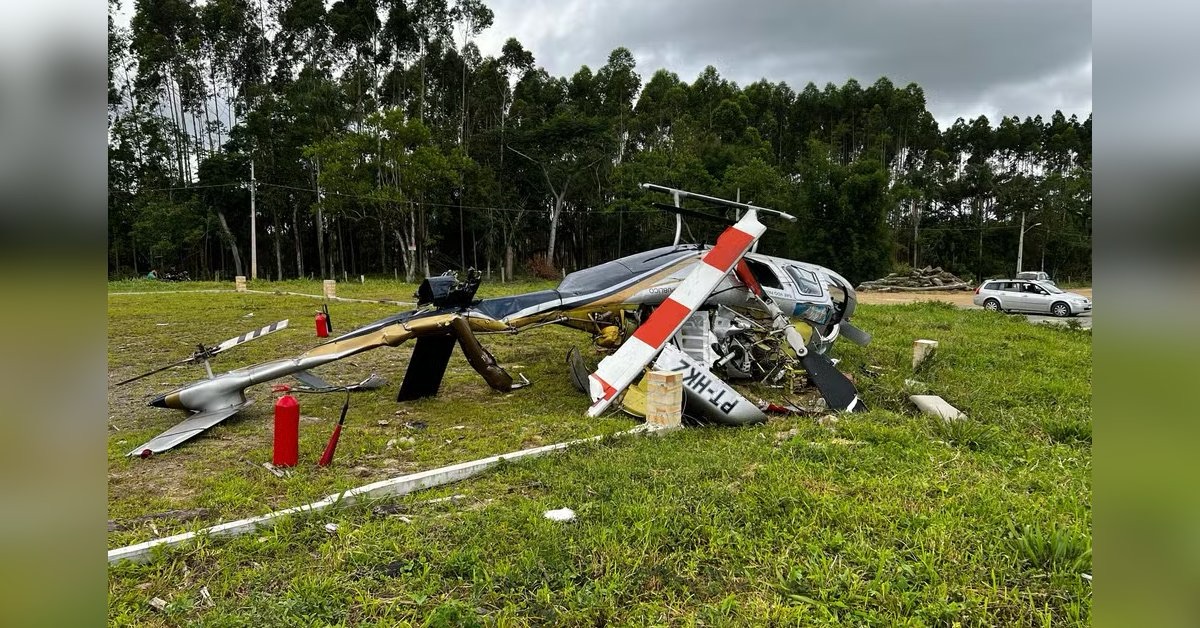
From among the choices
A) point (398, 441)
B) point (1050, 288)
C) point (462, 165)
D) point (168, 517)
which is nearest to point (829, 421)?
point (398, 441)

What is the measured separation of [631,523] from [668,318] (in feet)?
10.1

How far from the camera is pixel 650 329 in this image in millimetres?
6578

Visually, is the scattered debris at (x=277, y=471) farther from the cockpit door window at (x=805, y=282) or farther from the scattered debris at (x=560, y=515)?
the cockpit door window at (x=805, y=282)

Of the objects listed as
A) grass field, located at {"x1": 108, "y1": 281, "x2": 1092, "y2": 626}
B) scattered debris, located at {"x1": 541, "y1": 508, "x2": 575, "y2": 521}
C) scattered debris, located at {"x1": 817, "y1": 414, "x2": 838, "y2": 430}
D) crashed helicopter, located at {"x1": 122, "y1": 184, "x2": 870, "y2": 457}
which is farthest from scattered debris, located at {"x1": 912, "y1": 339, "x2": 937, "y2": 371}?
scattered debris, located at {"x1": 541, "y1": 508, "x2": 575, "y2": 521}

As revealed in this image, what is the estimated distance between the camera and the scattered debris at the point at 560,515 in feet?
13.4

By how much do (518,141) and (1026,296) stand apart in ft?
105

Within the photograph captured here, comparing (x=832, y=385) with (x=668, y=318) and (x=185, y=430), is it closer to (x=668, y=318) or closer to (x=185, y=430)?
(x=668, y=318)

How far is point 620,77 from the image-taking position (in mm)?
47781

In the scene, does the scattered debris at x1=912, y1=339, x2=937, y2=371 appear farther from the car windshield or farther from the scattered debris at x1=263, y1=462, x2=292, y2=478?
the car windshield

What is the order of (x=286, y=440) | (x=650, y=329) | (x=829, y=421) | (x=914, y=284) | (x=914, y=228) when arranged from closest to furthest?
(x=286, y=440) → (x=829, y=421) → (x=650, y=329) → (x=914, y=284) → (x=914, y=228)

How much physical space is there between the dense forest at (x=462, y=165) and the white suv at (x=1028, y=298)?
1271 cm

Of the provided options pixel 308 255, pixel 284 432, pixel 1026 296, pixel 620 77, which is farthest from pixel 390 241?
pixel 284 432

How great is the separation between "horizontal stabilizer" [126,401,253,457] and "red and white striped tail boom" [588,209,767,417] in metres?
3.85

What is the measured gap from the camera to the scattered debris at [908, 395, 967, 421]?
654 centimetres
